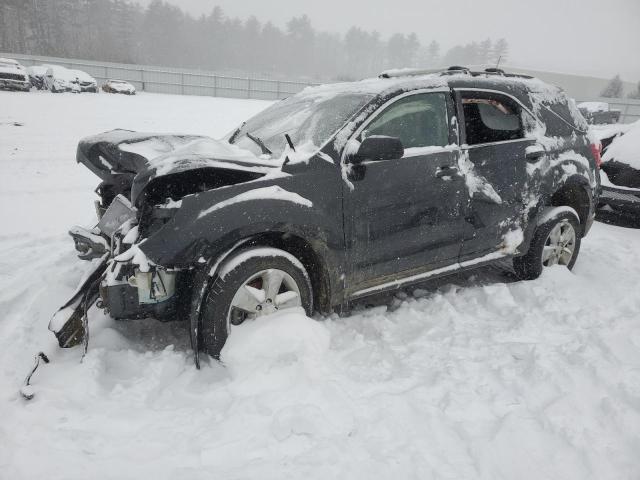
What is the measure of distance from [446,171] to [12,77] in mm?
21813

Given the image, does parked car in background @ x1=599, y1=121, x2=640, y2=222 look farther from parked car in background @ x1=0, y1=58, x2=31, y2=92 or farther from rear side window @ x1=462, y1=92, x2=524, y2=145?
parked car in background @ x1=0, y1=58, x2=31, y2=92

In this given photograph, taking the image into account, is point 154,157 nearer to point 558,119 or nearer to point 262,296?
point 262,296

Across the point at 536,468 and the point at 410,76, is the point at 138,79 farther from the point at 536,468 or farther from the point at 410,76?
the point at 536,468

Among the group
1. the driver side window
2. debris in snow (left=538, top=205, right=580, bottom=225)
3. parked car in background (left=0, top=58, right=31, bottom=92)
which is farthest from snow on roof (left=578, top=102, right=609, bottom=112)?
parked car in background (left=0, top=58, right=31, bottom=92)

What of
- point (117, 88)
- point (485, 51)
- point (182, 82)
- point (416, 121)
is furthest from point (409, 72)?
point (485, 51)

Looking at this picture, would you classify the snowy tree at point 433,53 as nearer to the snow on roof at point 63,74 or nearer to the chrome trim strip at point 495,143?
the snow on roof at point 63,74

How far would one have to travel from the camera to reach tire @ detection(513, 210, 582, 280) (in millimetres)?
4180

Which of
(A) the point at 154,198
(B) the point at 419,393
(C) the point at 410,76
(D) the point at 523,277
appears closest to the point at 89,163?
(A) the point at 154,198

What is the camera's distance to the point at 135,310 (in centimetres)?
269

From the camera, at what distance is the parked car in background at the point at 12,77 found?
18578mm

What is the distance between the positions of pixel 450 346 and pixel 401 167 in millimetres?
1344

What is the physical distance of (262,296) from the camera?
2861 mm

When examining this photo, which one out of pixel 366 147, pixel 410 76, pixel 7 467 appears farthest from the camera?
pixel 410 76

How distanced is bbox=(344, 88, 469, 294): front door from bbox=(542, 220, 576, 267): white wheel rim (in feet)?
4.09
